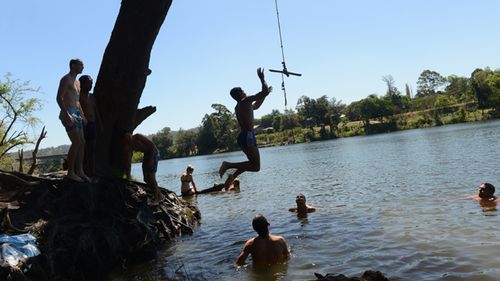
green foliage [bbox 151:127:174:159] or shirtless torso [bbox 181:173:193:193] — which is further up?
green foliage [bbox 151:127:174:159]

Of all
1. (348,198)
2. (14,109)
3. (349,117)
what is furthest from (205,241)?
(349,117)

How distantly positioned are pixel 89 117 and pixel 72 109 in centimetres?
98

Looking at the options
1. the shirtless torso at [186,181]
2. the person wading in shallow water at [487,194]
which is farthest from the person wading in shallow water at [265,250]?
the shirtless torso at [186,181]

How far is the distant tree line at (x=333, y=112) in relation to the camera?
99.6m

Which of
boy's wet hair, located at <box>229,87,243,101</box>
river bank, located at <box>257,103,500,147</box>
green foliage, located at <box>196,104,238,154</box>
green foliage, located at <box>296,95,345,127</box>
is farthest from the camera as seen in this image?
green foliage, located at <box>196,104,238,154</box>

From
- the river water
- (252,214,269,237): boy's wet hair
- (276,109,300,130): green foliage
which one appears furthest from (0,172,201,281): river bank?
(276,109,300,130): green foliage

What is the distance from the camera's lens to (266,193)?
23094 millimetres

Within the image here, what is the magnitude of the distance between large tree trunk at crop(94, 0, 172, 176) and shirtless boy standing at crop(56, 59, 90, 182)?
99cm

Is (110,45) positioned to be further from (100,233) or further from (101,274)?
(101,274)

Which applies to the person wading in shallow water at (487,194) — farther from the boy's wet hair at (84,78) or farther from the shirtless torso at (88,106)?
the boy's wet hair at (84,78)

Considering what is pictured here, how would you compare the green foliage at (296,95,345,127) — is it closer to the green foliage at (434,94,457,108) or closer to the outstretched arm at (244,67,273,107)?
the green foliage at (434,94,457,108)

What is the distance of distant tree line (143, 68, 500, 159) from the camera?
9956 centimetres

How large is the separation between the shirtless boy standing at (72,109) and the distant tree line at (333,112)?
98.2 m

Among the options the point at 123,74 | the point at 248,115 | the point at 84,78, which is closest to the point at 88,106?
the point at 84,78
